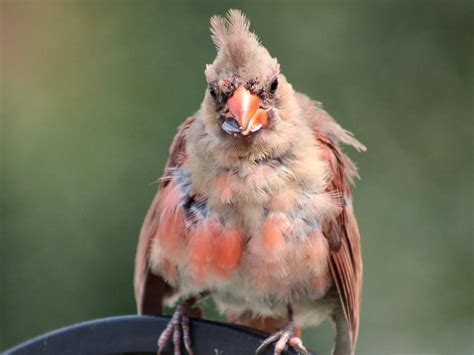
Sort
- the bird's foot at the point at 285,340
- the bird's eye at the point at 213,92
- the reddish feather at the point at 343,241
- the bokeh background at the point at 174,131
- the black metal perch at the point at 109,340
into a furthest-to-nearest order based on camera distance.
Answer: the bokeh background at the point at 174,131
the reddish feather at the point at 343,241
the bird's eye at the point at 213,92
the bird's foot at the point at 285,340
the black metal perch at the point at 109,340

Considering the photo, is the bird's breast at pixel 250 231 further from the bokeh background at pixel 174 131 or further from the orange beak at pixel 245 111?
the bokeh background at pixel 174 131

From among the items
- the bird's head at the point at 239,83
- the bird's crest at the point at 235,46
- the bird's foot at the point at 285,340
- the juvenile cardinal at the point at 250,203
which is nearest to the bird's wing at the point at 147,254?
the juvenile cardinal at the point at 250,203

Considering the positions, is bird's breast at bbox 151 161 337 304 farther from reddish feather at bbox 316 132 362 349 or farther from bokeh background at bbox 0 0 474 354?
bokeh background at bbox 0 0 474 354

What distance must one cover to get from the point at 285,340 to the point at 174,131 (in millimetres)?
1740

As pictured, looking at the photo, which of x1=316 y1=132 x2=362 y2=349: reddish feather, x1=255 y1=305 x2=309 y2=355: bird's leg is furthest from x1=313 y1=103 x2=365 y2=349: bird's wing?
x1=255 y1=305 x2=309 y2=355: bird's leg

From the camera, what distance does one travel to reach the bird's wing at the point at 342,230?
3.31 meters

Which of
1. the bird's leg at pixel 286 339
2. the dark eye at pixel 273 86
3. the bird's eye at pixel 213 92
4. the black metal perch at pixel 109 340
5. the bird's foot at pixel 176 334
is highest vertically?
the dark eye at pixel 273 86

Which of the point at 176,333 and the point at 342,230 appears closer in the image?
the point at 176,333

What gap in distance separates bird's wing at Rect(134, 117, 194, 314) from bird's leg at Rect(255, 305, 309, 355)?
0.44 m

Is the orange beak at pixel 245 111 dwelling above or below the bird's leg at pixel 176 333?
above

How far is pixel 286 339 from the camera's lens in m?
3.21

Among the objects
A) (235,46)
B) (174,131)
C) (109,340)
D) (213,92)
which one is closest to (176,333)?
(109,340)

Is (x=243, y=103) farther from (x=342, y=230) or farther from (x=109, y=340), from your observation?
(x=109, y=340)

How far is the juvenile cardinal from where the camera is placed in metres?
3.13
